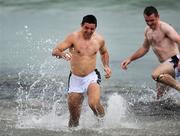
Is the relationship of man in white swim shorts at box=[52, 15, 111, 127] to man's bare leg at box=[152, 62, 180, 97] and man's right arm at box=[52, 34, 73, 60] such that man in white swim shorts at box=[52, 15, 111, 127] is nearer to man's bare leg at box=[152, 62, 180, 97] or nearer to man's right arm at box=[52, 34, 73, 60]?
man's right arm at box=[52, 34, 73, 60]

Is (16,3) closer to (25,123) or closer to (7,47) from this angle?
(7,47)

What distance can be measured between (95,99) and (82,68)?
669 millimetres

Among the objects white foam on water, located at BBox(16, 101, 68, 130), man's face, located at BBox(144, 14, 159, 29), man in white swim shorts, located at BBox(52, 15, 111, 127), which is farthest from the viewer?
man's face, located at BBox(144, 14, 159, 29)

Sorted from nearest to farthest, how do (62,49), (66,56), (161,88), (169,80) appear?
(66,56) < (62,49) < (169,80) < (161,88)

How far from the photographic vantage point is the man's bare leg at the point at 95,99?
1032 centimetres

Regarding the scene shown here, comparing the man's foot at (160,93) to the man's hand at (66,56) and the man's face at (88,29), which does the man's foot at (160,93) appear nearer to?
the man's face at (88,29)

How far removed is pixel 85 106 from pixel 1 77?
6581mm

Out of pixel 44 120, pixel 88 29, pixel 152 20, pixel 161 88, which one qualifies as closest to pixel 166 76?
pixel 152 20

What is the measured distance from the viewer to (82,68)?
10750mm

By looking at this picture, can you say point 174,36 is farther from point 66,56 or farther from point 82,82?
point 66,56

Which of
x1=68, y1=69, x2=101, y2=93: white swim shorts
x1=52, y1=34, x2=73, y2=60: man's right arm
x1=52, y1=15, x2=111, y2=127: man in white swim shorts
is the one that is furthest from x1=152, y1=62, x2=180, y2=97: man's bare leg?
x1=52, y1=34, x2=73, y2=60: man's right arm

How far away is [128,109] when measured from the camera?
12773mm

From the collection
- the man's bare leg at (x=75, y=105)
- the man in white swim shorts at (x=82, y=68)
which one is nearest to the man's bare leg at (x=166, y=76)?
the man in white swim shorts at (x=82, y=68)

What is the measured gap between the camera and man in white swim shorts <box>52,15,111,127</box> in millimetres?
10547
